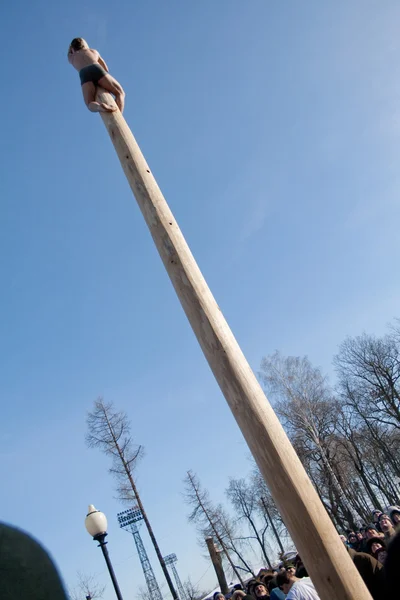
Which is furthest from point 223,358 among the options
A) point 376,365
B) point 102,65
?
point 376,365

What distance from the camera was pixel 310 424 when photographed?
20219 millimetres

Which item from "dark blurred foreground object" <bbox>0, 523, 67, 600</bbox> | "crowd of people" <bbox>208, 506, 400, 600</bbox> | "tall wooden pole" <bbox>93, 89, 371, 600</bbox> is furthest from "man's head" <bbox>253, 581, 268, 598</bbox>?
"dark blurred foreground object" <bbox>0, 523, 67, 600</bbox>

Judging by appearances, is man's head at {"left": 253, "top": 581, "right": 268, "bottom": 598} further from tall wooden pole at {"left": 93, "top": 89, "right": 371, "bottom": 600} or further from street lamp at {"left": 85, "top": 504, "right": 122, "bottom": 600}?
tall wooden pole at {"left": 93, "top": 89, "right": 371, "bottom": 600}

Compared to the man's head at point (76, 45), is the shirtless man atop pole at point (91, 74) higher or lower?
lower

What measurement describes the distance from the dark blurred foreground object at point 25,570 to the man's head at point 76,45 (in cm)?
389

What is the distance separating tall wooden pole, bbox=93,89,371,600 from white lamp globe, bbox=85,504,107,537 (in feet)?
19.2

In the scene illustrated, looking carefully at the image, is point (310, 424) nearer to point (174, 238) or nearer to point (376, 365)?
point (376, 365)

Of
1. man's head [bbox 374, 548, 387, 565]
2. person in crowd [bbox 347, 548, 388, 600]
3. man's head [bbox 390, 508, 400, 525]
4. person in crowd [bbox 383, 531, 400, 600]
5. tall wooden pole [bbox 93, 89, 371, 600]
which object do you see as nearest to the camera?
person in crowd [bbox 383, 531, 400, 600]

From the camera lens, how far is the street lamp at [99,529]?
6.57m

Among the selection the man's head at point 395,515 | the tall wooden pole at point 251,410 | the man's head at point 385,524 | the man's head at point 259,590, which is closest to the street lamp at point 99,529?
the man's head at point 259,590

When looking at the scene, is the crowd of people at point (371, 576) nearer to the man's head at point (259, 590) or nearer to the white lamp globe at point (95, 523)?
the man's head at point (259, 590)

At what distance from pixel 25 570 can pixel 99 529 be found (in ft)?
22.1

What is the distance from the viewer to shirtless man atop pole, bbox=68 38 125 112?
3.35m

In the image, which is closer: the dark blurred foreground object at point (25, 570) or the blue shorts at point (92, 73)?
the dark blurred foreground object at point (25, 570)
